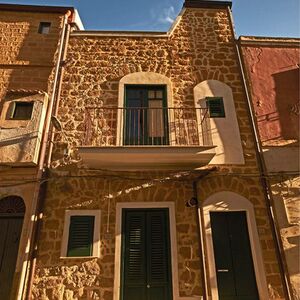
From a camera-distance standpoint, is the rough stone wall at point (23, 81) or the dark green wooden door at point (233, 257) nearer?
the dark green wooden door at point (233, 257)

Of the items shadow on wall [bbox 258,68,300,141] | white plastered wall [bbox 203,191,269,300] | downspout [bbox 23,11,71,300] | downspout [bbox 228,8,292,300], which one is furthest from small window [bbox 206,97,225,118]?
downspout [bbox 23,11,71,300]

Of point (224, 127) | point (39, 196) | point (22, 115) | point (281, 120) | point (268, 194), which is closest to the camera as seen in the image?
point (39, 196)

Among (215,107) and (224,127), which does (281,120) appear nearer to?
(224,127)

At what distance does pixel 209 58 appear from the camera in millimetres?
8516

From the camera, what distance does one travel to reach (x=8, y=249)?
601 centimetres

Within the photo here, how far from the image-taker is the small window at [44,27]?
28.3 ft

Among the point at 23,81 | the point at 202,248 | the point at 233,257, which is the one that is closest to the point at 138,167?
the point at 202,248

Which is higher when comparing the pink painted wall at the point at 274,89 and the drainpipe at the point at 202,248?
the pink painted wall at the point at 274,89

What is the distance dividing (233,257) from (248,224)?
0.86m

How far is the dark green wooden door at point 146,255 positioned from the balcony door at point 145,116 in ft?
6.43

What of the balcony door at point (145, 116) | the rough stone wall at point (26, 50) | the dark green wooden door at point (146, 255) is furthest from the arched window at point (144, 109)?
the rough stone wall at point (26, 50)

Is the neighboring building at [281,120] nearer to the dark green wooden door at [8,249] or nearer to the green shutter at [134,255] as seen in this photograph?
the green shutter at [134,255]

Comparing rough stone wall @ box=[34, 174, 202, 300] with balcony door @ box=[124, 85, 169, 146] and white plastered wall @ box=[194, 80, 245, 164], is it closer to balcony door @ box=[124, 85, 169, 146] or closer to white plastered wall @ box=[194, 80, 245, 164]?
balcony door @ box=[124, 85, 169, 146]

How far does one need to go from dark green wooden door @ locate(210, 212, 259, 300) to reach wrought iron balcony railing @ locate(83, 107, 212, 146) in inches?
80.4
